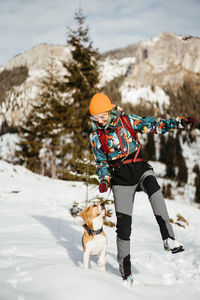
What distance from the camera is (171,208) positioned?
41.3 feet

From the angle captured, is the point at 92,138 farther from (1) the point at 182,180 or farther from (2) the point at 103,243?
(1) the point at 182,180

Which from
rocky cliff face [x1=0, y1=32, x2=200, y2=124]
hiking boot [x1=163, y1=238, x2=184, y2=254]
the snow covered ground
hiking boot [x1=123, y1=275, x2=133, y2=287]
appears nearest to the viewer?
the snow covered ground

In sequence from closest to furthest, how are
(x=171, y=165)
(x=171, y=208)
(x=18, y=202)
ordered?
(x=18, y=202), (x=171, y=208), (x=171, y=165)

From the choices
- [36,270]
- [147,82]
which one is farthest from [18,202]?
[147,82]

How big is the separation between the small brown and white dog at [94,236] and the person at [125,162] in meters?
0.29

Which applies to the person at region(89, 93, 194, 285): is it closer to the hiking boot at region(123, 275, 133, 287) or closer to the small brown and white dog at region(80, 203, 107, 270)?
the hiking boot at region(123, 275, 133, 287)

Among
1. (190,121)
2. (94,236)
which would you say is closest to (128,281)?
(94,236)

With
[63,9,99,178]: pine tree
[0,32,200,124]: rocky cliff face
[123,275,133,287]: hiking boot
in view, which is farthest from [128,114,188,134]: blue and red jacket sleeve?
[0,32,200,124]: rocky cliff face

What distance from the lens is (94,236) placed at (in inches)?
131

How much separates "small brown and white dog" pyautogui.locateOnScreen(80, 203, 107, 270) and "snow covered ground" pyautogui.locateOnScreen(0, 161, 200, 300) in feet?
0.69

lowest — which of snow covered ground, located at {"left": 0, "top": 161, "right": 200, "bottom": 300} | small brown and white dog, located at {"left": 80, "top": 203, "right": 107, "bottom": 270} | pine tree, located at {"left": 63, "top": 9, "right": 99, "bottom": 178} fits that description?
snow covered ground, located at {"left": 0, "top": 161, "right": 200, "bottom": 300}

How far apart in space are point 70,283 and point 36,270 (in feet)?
1.73

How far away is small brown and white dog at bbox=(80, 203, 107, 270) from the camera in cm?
330

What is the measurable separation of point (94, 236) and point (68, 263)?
0.65m
